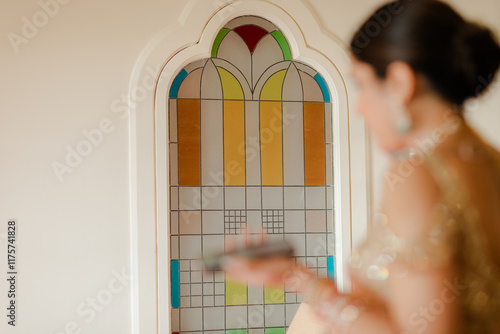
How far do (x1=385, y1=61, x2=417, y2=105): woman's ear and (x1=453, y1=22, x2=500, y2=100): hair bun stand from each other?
7 centimetres

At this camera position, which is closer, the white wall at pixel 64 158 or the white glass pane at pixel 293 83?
the white wall at pixel 64 158

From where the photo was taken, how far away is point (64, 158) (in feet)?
8.27

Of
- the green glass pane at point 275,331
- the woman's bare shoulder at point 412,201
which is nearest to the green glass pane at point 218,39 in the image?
the green glass pane at point 275,331

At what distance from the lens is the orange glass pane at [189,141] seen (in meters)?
2.67

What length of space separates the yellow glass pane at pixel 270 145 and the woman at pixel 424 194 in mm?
1770

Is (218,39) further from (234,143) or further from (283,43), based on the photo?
(234,143)

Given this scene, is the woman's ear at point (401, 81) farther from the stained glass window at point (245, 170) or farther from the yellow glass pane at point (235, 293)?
the yellow glass pane at point (235, 293)

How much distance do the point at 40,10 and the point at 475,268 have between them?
2.28 meters

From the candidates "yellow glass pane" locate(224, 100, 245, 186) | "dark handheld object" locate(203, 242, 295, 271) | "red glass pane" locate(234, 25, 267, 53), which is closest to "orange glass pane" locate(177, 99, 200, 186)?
"yellow glass pane" locate(224, 100, 245, 186)

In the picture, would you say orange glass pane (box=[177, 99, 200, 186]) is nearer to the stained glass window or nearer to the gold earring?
the stained glass window

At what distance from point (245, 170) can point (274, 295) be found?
60cm

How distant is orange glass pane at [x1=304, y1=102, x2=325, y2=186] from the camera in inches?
110

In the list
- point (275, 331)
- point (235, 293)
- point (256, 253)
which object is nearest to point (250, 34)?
point (235, 293)

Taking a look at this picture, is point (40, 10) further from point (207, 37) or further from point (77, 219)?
point (77, 219)
